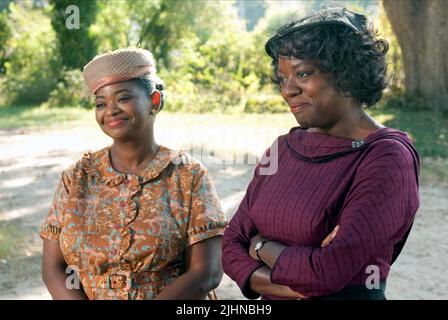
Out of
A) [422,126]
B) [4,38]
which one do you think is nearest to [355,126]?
[422,126]

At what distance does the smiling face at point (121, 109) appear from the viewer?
2.62 m

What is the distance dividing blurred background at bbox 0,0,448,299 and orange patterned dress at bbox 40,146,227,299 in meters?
0.66

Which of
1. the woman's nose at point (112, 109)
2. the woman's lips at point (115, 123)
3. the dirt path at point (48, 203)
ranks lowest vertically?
the dirt path at point (48, 203)

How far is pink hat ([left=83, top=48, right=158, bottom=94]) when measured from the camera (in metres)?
2.62

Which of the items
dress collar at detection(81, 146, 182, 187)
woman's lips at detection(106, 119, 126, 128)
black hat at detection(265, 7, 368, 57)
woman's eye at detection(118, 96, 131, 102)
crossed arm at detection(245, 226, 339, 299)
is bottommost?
crossed arm at detection(245, 226, 339, 299)

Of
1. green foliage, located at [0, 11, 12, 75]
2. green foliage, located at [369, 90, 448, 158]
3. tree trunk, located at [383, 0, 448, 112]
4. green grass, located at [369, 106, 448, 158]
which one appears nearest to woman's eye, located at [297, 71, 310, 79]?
green foliage, located at [369, 90, 448, 158]

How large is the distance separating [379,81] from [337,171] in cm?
33

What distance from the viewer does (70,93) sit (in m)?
16.8

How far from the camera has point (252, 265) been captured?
231 cm

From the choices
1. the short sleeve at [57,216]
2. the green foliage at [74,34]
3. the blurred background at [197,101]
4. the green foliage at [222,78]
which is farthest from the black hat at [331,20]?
the green foliage at [74,34]

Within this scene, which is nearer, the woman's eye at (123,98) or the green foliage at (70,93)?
the woman's eye at (123,98)

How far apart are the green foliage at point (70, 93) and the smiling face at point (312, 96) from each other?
1438cm

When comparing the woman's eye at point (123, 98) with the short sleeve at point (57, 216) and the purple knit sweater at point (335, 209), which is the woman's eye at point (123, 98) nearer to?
the short sleeve at point (57, 216)

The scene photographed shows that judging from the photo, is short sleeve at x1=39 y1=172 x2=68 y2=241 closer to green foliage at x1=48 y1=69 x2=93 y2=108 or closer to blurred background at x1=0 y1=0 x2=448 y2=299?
blurred background at x1=0 y1=0 x2=448 y2=299
